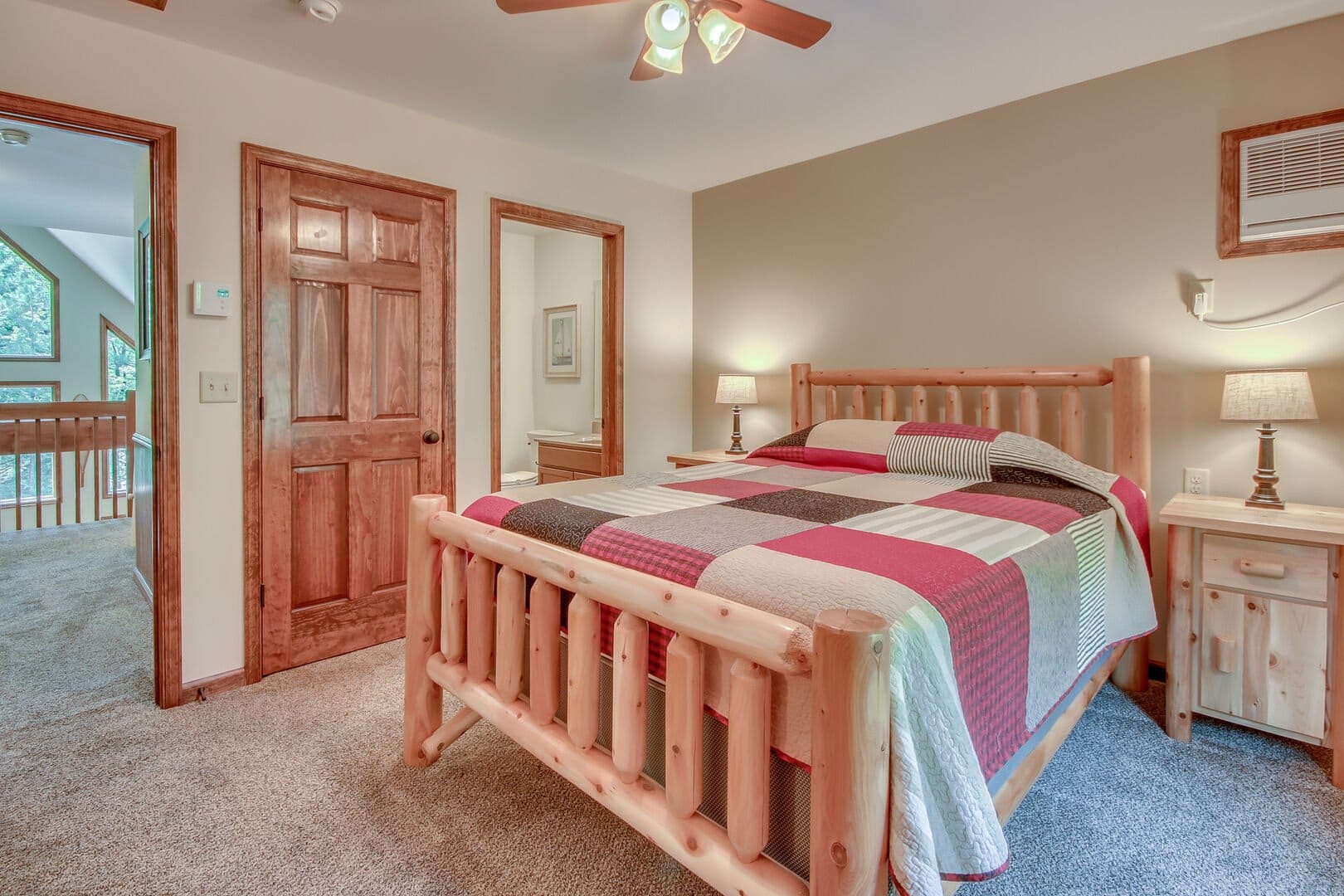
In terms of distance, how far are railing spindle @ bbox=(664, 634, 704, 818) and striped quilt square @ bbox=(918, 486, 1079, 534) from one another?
0.99 meters

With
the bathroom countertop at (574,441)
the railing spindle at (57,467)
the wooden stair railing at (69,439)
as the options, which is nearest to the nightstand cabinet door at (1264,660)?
the bathroom countertop at (574,441)

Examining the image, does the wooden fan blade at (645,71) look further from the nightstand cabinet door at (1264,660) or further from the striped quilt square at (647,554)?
the nightstand cabinet door at (1264,660)

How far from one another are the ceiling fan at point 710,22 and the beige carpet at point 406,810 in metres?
2.07

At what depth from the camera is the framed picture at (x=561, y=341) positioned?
5047 millimetres

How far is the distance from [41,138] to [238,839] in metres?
3.31

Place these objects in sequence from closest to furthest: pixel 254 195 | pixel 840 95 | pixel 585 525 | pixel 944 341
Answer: pixel 585 525 < pixel 254 195 < pixel 840 95 < pixel 944 341

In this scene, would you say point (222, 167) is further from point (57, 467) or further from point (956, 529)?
point (57, 467)

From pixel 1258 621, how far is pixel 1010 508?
89 centimetres

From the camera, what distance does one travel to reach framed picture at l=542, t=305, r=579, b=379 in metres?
5.05

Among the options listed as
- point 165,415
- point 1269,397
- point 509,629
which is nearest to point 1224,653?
point 1269,397

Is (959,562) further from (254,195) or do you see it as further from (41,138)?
(41,138)

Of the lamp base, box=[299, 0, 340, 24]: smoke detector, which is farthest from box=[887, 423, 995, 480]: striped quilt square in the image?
box=[299, 0, 340, 24]: smoke detector

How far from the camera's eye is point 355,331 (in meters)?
2.73

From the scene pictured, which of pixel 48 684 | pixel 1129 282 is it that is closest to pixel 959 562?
pixel 1129 282
